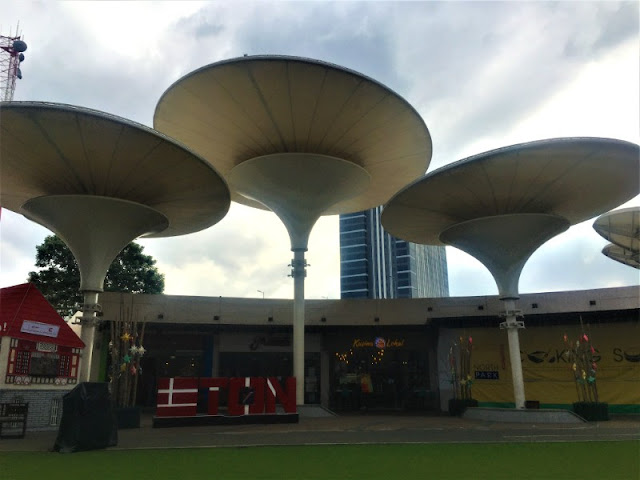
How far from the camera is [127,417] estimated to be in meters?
17.8

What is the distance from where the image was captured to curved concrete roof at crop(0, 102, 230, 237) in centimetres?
1584

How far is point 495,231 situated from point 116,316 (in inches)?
768

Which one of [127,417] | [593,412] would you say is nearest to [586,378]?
[593,412]

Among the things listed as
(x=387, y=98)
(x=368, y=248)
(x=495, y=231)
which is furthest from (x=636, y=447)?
(x=368, y=248)

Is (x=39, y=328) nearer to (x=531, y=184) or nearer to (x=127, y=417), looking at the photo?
(x=127, y=417)

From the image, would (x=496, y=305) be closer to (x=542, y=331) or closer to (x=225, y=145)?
(x=542, y=331)

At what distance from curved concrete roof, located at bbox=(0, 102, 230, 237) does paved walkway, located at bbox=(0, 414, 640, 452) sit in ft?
29.3

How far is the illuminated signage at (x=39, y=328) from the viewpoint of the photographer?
1736 centimetres

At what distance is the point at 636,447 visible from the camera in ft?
38.4

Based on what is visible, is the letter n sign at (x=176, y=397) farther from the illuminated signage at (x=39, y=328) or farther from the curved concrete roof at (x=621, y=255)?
the curved concrete roof at (x=621, y=255)

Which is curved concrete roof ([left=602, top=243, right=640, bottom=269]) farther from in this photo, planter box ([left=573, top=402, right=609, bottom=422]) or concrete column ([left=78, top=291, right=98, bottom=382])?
concrete column ([left=78, top=291, right=98, bottom=382])

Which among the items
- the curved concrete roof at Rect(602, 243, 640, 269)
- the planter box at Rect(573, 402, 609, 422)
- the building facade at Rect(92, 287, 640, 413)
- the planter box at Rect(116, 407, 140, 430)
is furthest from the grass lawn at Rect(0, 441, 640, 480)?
the curved concrete roof at Rect(602, 243, 640, 269)

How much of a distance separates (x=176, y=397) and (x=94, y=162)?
8.95 m

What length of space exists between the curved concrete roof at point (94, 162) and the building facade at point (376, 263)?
100 metres
